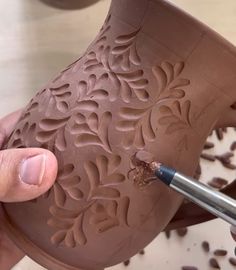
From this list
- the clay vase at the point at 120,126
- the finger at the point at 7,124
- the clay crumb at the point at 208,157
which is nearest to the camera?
the clay vase at the point at 120,126

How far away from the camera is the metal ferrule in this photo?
41 cm

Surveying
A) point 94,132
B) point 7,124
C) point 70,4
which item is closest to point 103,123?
point 94,132

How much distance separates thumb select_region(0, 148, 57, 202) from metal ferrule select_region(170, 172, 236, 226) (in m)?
0.09

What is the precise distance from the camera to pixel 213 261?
2.12 feet

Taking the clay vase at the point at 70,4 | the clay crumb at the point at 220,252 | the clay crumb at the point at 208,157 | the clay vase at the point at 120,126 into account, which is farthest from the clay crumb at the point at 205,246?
the clay vase at the point at 70,4

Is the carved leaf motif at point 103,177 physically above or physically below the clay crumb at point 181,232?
above

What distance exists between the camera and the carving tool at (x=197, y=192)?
0.41 metres

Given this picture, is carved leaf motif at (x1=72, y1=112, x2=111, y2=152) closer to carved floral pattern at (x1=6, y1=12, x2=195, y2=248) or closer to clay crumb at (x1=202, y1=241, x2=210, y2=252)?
carved floral pattern at (x1=6, y1=12, x2=195, y2=248)

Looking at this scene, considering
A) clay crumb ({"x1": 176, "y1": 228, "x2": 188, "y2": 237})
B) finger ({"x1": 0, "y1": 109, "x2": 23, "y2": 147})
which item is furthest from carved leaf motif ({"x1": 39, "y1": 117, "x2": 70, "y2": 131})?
clay crumb ({"x1": 176, "y1": 228, "x2": 188, "y2": 237})

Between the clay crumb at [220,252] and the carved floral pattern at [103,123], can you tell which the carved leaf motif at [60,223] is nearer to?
the carved floral pattern at [103,123]

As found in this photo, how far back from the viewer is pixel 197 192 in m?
0.42

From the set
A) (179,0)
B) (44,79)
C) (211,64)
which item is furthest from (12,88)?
(211,64)

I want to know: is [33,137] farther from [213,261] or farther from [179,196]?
[213,261]

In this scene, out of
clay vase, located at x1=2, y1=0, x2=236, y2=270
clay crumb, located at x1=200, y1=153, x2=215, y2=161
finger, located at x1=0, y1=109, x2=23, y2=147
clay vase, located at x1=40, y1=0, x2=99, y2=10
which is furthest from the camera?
clay vase, located at x1=40, y1=0, x2=99, y2=10
